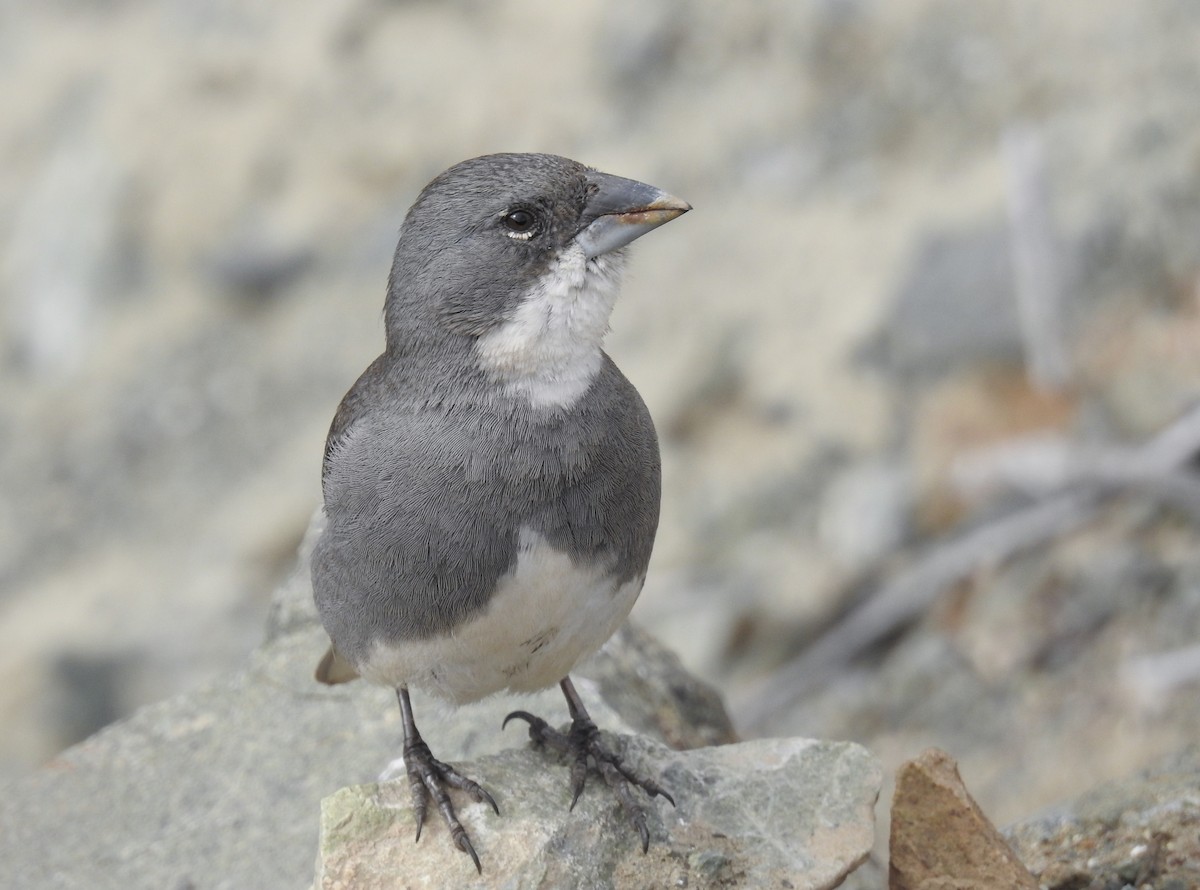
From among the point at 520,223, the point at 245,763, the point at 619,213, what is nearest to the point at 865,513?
the point at 245,763

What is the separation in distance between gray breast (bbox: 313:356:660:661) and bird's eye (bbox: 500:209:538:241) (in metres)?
0.41

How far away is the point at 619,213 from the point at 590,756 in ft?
4.88

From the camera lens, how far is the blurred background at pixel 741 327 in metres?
6.79

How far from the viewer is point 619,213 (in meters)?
4.04

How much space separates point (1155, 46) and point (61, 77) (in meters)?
7.78

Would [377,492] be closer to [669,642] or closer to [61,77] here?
[669,642]

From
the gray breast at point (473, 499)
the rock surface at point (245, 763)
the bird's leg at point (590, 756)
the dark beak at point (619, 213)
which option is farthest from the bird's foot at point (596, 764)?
the dark beak at point (619, 213)

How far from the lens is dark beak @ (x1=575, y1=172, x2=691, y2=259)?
13.1ft

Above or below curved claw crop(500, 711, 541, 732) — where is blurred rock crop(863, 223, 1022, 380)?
above

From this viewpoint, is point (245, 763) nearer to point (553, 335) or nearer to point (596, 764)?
point (596, 764)

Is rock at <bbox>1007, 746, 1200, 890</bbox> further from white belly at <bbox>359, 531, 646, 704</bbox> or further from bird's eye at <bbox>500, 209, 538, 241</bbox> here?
bird's eye at <bbox>500, 209, 538, 241</bbox>

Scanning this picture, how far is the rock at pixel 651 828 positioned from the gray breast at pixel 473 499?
20.1 inches

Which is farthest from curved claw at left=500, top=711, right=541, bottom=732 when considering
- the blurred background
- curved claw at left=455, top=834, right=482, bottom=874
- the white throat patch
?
the blurred background

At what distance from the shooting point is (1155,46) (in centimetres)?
771
